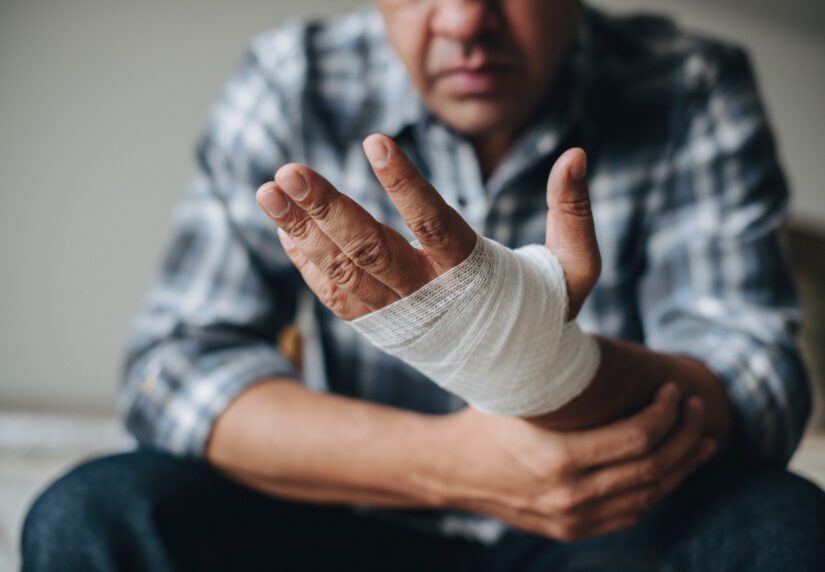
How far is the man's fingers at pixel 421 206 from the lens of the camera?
359 millimetres

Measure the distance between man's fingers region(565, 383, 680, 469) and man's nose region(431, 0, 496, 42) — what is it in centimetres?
38

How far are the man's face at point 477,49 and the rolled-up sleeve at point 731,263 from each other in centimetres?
21

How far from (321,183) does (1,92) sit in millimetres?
1530

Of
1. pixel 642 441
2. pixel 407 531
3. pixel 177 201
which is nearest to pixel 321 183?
pixel 642 441

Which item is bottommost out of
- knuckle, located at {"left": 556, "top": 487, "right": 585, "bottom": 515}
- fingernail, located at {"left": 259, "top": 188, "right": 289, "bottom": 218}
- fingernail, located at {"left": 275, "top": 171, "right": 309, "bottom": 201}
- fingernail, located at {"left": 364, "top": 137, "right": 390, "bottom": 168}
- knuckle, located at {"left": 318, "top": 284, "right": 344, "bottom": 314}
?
knuckle, located at {"left": 556, "top": 487, "right": 585, "bottom": 515}

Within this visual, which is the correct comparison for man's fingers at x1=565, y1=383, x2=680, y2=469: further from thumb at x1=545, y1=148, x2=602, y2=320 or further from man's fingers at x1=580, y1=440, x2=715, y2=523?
thumb at x1=545, y1=148, x2=602, y2=320

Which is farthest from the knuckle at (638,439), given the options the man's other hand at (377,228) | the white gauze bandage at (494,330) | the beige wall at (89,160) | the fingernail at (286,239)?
the beige wall at (89,160)

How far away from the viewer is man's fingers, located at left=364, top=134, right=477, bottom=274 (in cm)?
36

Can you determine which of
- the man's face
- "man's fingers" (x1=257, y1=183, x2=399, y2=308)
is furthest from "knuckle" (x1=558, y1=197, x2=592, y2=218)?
the man's face

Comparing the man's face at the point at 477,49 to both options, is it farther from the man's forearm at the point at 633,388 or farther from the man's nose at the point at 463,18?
the man's forearm at the point at 633,388

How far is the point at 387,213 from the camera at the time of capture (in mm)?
850

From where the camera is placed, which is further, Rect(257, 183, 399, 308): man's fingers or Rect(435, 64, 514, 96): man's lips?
A: Rect(435, 64, 514, 96): man's lips

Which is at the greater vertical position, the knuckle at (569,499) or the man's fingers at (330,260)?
the man's fingers at (330,260)

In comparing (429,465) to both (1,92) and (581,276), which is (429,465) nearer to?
(581,276)
